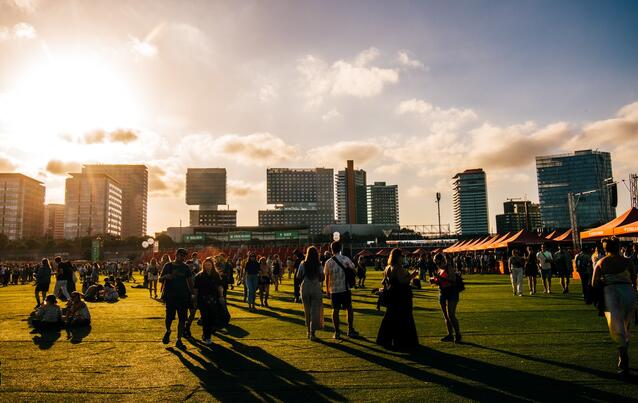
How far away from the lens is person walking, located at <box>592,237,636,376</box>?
659cm

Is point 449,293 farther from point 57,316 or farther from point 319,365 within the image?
point 57,316

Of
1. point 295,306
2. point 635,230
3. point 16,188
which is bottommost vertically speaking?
Result: point 295,306

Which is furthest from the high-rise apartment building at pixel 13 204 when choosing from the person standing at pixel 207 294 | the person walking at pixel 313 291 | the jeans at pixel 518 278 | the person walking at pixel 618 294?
the person walking at pixel 618 294

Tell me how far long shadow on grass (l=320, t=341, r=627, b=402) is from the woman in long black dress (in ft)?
1.30

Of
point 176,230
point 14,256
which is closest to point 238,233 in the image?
point 176,230

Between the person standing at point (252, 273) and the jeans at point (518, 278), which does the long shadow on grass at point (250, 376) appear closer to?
the person standing at point (252, 273)

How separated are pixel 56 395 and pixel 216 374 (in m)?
2.19

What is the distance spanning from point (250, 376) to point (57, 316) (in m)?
7.94

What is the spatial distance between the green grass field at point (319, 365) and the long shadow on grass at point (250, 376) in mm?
18

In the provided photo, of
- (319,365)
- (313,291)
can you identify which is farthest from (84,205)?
(319,365)

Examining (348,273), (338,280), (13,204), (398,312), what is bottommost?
(398,312)

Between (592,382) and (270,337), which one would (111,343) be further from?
(592,382)

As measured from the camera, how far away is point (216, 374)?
7.11m

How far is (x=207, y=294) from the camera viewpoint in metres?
10.3
